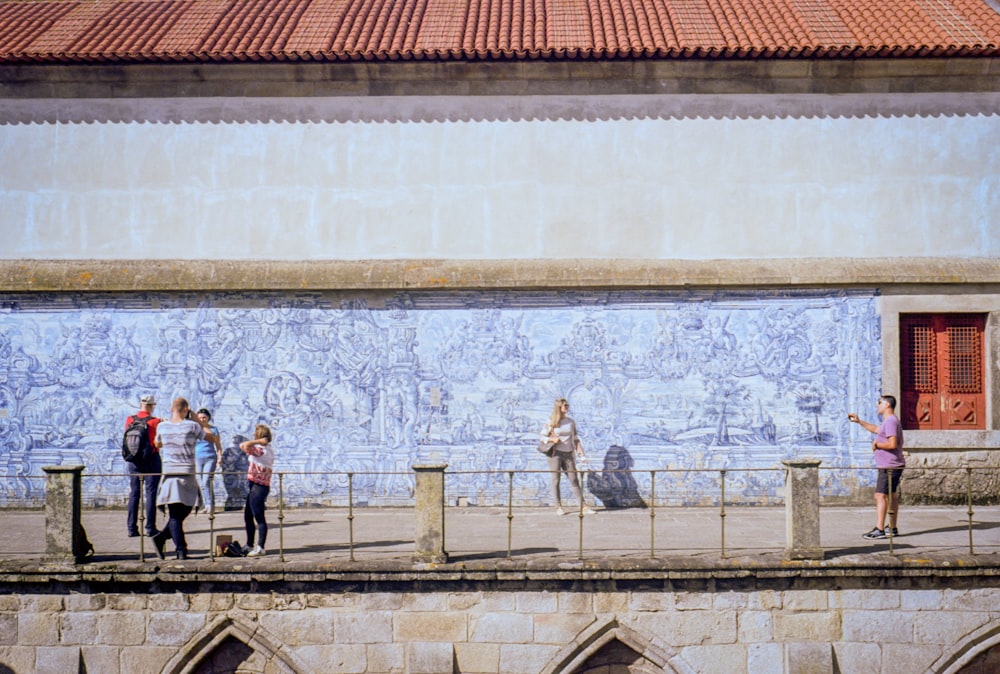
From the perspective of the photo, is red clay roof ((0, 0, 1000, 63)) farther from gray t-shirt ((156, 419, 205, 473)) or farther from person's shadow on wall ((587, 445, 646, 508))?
gray t-shirt ((156, 419, 205, 473))

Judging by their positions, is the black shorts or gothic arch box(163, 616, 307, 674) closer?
gothic arch box(163, 616, 307, 674)

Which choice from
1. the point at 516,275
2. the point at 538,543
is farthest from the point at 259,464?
the point at 516,275

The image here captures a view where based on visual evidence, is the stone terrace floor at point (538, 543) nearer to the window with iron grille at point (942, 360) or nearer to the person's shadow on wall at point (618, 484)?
the person's shadow on wall at point (618, 484)

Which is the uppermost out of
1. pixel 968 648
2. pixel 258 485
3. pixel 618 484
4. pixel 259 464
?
pixel 259 464

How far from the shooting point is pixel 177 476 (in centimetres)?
1102

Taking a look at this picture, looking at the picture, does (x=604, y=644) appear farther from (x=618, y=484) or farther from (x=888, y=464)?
(x=618, y=484)

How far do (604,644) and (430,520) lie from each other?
2.16m

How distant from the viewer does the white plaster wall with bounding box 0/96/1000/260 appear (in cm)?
1469

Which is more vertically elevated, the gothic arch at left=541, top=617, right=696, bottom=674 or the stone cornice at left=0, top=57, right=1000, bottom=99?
the stone cornice at left=0, top=57, right=1000, bottom=99

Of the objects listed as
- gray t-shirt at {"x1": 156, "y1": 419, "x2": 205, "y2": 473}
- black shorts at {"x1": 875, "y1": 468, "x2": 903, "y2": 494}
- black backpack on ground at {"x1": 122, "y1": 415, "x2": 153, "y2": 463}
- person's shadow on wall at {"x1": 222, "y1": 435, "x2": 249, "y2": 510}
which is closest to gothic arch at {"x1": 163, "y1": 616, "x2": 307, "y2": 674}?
gray t-shirt at {"x1": 156, "y1": 419, "x2": 205, "y2": 473}

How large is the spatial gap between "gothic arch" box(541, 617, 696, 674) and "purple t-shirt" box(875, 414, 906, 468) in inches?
127

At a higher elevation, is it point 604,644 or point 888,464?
point 888,464

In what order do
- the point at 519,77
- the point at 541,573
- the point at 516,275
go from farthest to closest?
the point at 519,77, the point at 516,275, the point at 541,573

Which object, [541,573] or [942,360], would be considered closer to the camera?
[541,573]
